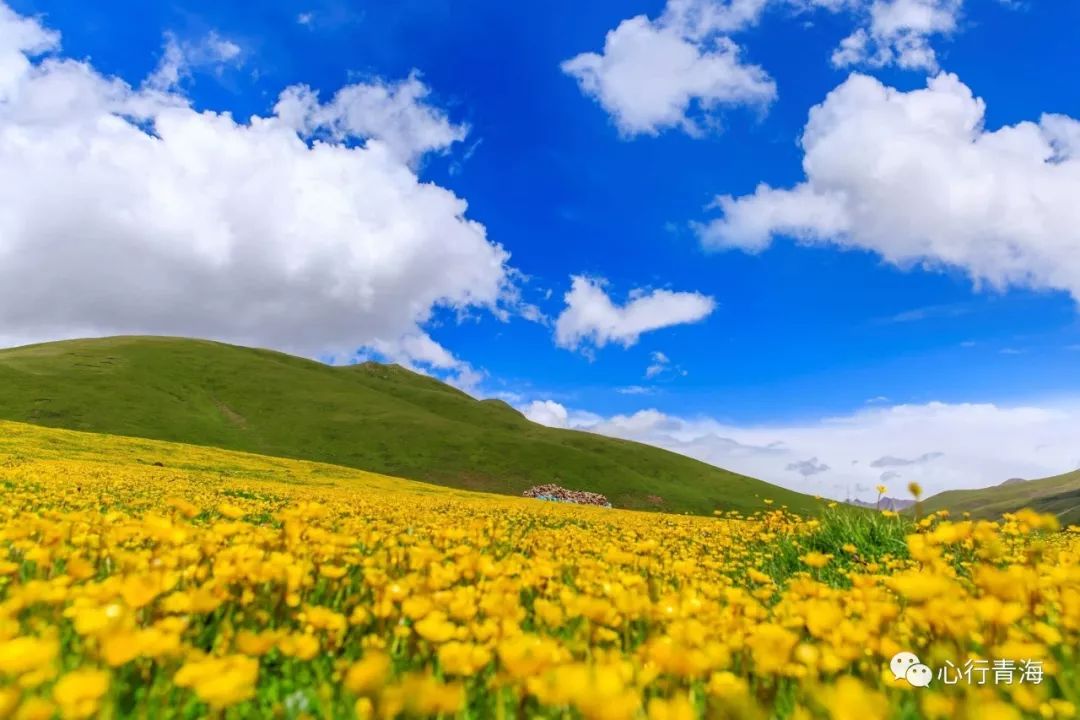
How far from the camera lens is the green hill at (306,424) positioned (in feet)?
296

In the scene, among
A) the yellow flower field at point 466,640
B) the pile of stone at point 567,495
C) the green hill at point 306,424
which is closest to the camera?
the yellow flower field at point 466,640

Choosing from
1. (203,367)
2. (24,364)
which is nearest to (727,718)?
(24,364)

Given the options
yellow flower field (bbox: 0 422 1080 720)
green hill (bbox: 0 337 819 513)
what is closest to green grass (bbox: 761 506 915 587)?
yellow flower field (bbox: 0 422 1080 720)

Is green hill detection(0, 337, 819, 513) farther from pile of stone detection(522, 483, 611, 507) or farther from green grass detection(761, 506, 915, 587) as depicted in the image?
green grass detection(761, 506, 915, 587)

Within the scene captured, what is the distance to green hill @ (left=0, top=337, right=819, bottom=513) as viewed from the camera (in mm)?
90125

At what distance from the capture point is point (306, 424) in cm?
10531

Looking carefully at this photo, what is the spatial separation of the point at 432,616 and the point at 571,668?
0.92m

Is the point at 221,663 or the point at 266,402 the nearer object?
the point at 221,663

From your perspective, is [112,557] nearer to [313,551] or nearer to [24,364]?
[313,551]

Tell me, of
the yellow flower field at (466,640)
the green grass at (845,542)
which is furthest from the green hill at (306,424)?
the yellow flower field at (466,640)

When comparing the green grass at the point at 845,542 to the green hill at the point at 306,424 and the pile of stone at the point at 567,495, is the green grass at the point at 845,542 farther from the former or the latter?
the green hill at the point at 306,424

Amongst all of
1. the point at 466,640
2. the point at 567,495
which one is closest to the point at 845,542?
the point at 466,640

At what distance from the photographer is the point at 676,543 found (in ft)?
36.6

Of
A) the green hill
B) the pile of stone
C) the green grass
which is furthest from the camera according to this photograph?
the green hill
